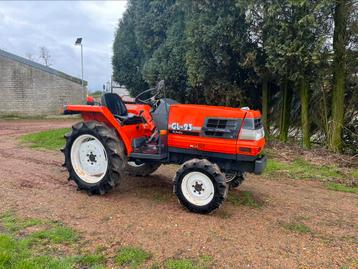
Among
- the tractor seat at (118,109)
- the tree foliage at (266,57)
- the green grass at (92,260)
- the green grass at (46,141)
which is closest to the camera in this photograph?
the green grass at (92,260)

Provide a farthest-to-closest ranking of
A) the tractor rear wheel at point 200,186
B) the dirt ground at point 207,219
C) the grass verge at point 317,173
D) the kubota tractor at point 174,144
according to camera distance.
→ 1. the grass verge at point 317,173
2. the kubota tractor at point 174,144
3. the tractor rear wheel at point 200,186
4. the dirt ground at point 207,219

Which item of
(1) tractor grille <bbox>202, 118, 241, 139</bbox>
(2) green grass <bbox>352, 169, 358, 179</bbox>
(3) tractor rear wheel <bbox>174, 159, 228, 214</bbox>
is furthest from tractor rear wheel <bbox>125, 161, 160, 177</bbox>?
(2) green grass <bbox>352, 169, 358, 179</bbox>

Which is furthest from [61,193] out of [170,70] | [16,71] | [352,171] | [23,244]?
[16,71]

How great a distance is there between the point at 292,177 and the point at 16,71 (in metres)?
16.5

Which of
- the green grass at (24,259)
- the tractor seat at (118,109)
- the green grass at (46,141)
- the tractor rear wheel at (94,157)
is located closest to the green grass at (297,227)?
the tractor rear wheel at (94,157)

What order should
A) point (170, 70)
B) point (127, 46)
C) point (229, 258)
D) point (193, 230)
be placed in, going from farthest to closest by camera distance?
point (127, 46)
point (170, 70)
point (193, 230)
point (229, 258)

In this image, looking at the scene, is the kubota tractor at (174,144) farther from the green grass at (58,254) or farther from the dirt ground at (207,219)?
the green grass at (58,254)

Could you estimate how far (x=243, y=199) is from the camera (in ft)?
16.3

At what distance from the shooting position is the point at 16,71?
18.4 meters

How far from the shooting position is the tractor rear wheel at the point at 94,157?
474 cm

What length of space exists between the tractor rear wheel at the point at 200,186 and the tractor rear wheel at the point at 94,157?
939 mm

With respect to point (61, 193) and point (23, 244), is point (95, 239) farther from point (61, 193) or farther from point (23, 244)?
point (61, 193)

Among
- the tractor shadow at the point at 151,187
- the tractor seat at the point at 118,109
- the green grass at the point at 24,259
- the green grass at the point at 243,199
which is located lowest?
the green grass at the point at 24,259

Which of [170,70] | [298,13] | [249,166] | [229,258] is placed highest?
[298,13]
